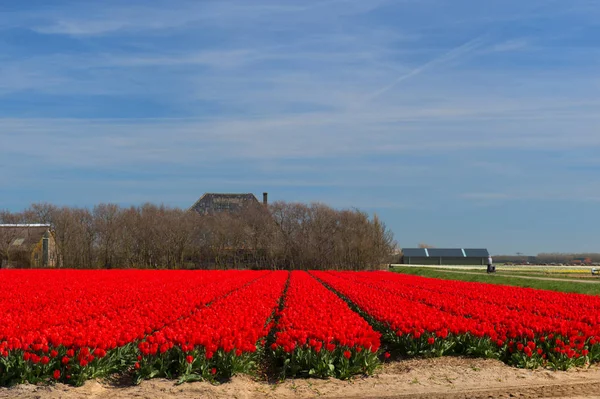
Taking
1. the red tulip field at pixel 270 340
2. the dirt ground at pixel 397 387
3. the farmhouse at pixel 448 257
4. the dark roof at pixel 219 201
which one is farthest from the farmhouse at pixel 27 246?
the dirt ground at pixel 397 387

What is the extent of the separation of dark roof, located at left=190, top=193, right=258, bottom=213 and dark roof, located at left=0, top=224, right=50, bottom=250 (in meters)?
22.6

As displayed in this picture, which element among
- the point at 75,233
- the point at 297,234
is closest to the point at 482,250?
the point at 297,234

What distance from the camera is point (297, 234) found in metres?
74.9

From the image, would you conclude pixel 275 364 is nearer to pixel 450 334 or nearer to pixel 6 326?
pixel 450 334

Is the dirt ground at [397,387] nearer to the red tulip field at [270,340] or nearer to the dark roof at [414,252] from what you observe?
the red tulip field at [270,340]

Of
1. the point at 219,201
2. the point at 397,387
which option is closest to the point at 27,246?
the point at 219,201

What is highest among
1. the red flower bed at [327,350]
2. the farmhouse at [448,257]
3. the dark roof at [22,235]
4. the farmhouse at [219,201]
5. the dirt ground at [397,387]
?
the farmhouse at [219,201]

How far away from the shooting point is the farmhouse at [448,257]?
365 feet

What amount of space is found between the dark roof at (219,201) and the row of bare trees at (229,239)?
12696mm

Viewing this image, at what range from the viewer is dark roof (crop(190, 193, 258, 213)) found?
92.3m

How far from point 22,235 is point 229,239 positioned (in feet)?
84.2

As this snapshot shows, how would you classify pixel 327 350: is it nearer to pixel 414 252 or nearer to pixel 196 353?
pixel 196 353

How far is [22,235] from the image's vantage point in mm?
76500

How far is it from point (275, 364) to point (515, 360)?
445 centimetres
